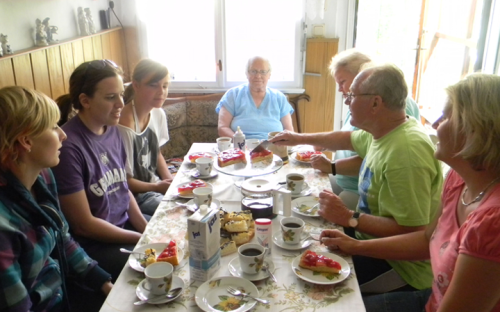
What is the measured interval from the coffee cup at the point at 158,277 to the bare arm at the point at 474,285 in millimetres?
722

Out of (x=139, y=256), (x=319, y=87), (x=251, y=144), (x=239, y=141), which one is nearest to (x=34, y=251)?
(x=139, y=256)

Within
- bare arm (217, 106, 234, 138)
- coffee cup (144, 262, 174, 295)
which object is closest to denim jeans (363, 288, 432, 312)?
coffee cup (144, 262, 174, 295)

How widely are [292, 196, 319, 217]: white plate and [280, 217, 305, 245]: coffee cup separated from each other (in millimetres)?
203

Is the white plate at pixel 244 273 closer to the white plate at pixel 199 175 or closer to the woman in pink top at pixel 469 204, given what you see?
the woman in pink top at pixel 469 204

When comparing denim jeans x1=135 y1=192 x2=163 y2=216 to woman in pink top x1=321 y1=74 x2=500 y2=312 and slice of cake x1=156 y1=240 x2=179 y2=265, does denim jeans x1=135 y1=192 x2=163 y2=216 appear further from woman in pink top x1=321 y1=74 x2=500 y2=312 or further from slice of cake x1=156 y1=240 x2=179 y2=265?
woman in pink top x1=321 y1=74 x2=500 y2=312

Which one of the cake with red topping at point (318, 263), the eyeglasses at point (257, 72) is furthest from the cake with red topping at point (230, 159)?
the eyeglasses at point (257, 72)

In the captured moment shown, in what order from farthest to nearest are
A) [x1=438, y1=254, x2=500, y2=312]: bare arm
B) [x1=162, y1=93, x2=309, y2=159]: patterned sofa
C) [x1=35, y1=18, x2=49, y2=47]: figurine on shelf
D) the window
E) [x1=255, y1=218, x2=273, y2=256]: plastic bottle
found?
1. the window
2. [x1=162, y1=93, x2=309, y2=159]: patterned sofa
3. [x1=35, y1=18, x2=49, y2=47]: figurine on shelf
4. [x1=255, y1=218, x2=273, y2=256]: plastic bottle
5. [x1=438, y1=254, x2=500, y2=312]: bare arm

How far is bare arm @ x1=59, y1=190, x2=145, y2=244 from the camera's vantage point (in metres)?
1.61

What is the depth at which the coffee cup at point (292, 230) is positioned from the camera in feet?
4.39

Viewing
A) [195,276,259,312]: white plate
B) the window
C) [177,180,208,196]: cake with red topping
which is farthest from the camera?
the window

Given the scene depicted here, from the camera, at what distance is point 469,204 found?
3.74ft

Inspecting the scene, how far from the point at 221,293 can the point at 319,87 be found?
3066 mm

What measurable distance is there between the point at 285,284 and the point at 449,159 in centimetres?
57

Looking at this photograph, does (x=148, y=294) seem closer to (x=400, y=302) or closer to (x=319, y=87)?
(x=400, y=302)
